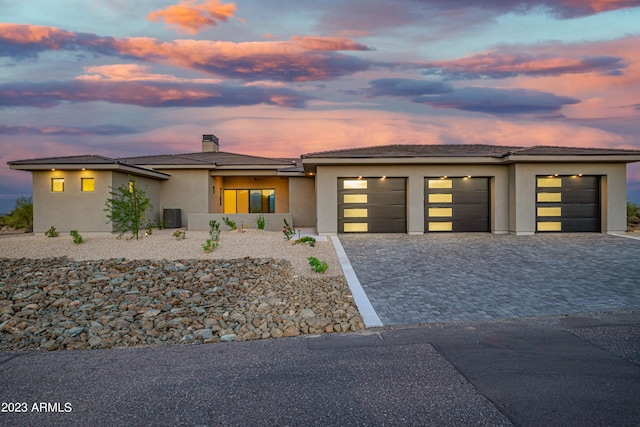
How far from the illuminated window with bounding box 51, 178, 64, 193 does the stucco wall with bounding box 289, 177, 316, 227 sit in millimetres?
10573

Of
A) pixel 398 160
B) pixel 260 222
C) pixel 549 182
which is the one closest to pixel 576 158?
pixel 549 182

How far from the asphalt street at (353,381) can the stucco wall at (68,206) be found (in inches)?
489

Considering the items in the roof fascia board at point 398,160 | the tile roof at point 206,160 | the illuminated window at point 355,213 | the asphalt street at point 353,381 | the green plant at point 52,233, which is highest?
the tile roof at point 206,160

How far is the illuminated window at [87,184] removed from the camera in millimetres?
15992

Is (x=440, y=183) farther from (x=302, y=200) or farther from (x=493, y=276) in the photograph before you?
(x=302, y=200)

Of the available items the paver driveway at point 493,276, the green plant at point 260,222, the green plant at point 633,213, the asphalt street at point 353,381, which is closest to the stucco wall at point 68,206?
the green plant at point 260,222

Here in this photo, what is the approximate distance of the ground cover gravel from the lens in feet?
18.5

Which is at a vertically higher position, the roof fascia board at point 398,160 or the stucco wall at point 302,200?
the roof fascia board at point 398,160

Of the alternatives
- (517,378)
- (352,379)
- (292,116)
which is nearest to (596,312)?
(517,378)

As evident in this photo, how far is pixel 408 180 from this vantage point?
15578 millimetres

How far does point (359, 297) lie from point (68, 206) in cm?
1469

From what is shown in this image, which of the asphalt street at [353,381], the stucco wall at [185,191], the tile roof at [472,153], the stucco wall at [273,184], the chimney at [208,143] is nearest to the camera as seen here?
the asphalt street at [353,381]

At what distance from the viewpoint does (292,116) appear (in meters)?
20.5

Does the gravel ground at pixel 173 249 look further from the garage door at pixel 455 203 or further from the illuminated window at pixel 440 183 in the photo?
the illuminated window at pixel 440 183
